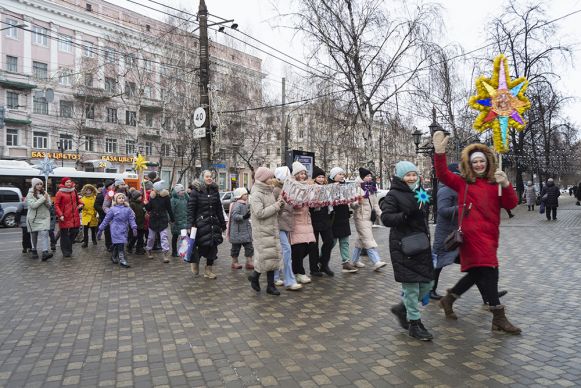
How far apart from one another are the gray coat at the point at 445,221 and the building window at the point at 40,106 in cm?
4172

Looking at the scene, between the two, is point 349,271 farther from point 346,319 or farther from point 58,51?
point 58,51

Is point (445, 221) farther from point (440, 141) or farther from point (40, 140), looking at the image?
point (40, 140)

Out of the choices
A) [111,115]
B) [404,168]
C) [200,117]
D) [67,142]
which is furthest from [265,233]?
[111,115]

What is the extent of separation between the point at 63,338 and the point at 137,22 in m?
47.6

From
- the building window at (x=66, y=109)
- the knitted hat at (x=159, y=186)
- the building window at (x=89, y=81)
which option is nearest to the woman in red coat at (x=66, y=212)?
the knitted hat at (x=159, y=186)

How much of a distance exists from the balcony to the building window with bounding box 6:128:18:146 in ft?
19.4

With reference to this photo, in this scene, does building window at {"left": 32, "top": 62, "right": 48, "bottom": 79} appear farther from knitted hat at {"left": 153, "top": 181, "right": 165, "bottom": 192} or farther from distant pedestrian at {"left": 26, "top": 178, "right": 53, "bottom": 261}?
knitted hat at {"left": 153, "top": 181, "right": 165, "bottom": 192}

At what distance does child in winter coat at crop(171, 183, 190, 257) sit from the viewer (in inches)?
420

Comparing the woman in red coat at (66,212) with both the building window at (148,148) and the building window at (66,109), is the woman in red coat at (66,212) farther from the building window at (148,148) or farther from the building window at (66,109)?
the building window at (148,148)

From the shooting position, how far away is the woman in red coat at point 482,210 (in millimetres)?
4703

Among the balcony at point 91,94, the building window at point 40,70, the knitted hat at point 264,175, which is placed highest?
the building window at point 40,70

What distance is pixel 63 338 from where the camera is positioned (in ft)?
15.6

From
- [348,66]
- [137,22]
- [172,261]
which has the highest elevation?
[137,22]

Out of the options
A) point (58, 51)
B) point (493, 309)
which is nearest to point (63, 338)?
point (493, 309)
